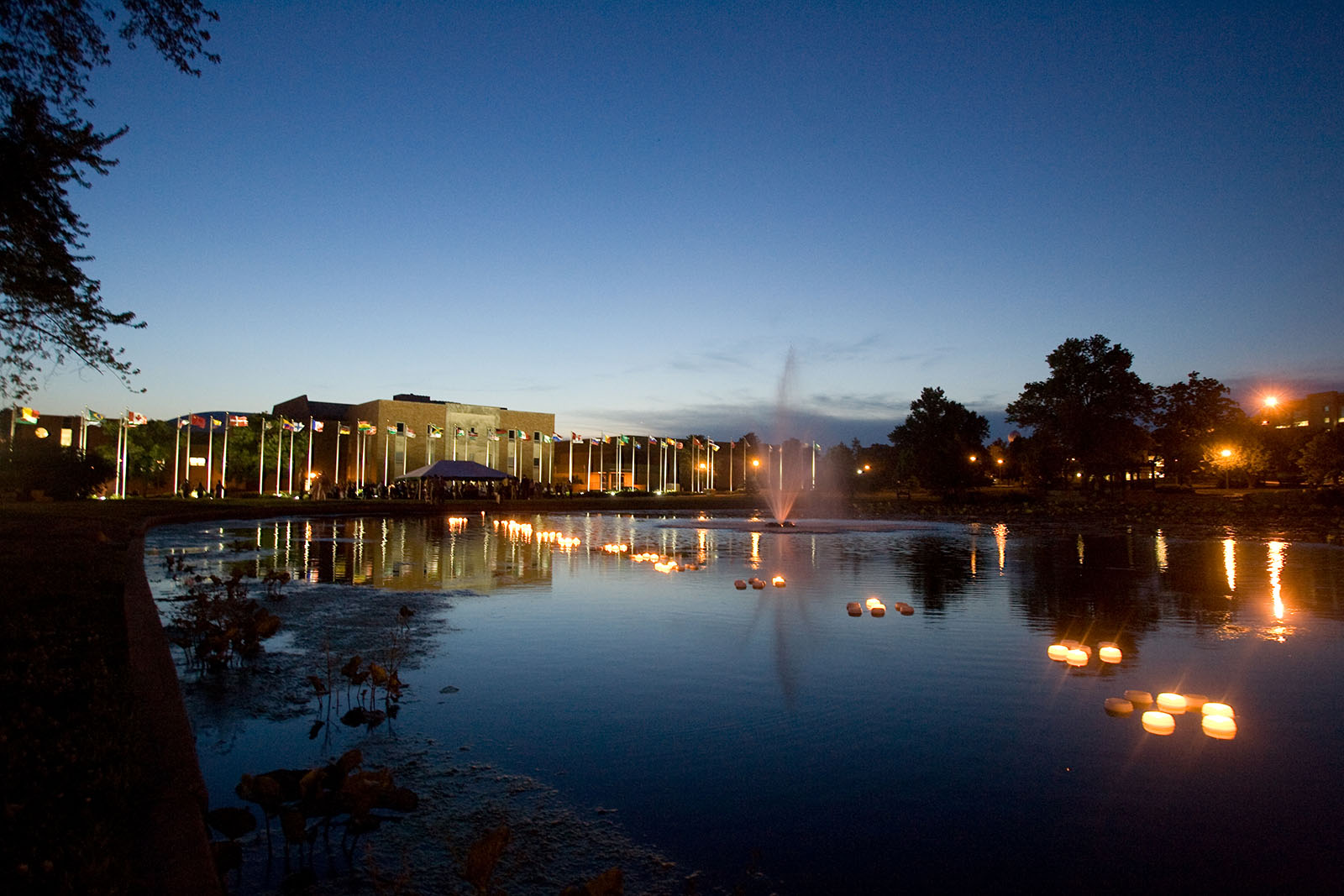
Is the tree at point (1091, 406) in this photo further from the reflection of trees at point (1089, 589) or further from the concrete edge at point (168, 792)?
the concrete edge at point (168, 792)

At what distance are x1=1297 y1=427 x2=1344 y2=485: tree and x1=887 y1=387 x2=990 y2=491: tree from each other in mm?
22189

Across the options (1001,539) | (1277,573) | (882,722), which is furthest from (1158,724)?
(1001,539)

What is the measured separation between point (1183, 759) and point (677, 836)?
3.81 meters

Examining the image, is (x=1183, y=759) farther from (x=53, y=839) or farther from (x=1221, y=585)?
(x=1221, y=585)

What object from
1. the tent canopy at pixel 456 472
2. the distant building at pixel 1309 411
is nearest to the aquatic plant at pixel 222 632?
the tent canopy at pixel 456 472

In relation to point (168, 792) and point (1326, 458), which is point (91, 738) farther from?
point (1326, 458)

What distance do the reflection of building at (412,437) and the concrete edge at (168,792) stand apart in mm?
56479

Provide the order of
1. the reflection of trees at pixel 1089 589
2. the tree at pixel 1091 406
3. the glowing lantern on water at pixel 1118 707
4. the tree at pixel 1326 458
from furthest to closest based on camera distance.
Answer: the tree at pixel 1091 406, the tree at pixel 1326 458, the reflection of trees at pixel 1089 589, the glowing lantern on water at pixel 1118 707

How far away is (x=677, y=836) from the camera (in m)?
4.34

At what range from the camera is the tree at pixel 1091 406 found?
53344mm

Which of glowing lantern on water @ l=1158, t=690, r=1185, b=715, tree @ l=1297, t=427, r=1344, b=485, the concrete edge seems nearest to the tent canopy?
the concrete edge

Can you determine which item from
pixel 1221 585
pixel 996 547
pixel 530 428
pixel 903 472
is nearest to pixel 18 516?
pixel 996 547

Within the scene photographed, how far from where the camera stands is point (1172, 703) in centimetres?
654

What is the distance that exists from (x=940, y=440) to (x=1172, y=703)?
71194 mm
